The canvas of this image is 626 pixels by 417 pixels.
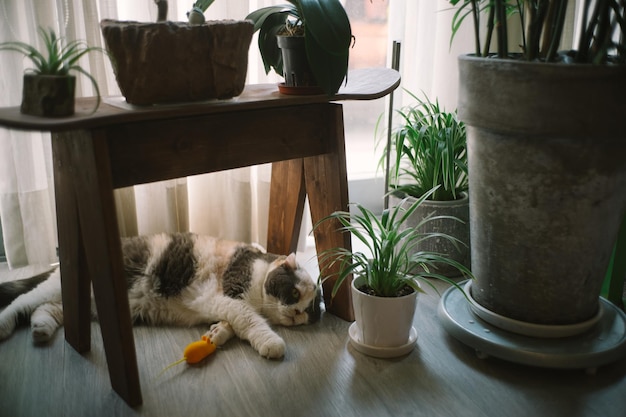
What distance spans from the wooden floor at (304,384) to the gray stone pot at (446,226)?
43 centimetres

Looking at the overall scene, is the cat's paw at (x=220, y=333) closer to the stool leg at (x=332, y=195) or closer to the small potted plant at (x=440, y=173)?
the stool leg at (x=332, y=195)

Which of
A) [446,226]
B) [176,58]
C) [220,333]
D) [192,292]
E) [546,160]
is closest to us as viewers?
[176,58]

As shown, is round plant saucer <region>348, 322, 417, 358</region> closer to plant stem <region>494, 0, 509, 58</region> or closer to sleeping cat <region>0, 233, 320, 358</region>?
sleeping cat <region>0, 233, 320, 358</region>

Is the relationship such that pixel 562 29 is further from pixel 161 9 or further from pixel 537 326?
pixel 161 9

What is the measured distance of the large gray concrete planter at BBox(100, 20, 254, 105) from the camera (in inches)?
45.5

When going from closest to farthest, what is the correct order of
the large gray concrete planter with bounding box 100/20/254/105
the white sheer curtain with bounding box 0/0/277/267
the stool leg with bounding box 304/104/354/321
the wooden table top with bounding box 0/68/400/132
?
the wooden table top with bounding box 0/68/400/132 < the large gray concrete planter with bounding box 100/20/254/105 < the stool leg with bounding box 304/104/354/321 < the white sheer curtain with bounding box 0/0/277/267

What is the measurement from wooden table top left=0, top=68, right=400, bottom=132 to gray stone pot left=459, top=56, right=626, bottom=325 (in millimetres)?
256

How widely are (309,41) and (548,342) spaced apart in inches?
35.8

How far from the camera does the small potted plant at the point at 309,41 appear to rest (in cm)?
125

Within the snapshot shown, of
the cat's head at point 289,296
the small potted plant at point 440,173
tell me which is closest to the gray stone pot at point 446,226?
the small potted plant at point 440,173

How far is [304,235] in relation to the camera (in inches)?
84.1

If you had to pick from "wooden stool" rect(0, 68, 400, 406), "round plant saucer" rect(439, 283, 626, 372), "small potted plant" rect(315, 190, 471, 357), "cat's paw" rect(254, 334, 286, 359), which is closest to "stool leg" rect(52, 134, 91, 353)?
"wooden stool" rect(0, 68, 400, 406)

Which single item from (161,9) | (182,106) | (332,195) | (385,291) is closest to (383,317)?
(385,291)

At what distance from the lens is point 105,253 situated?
47.7 inches
